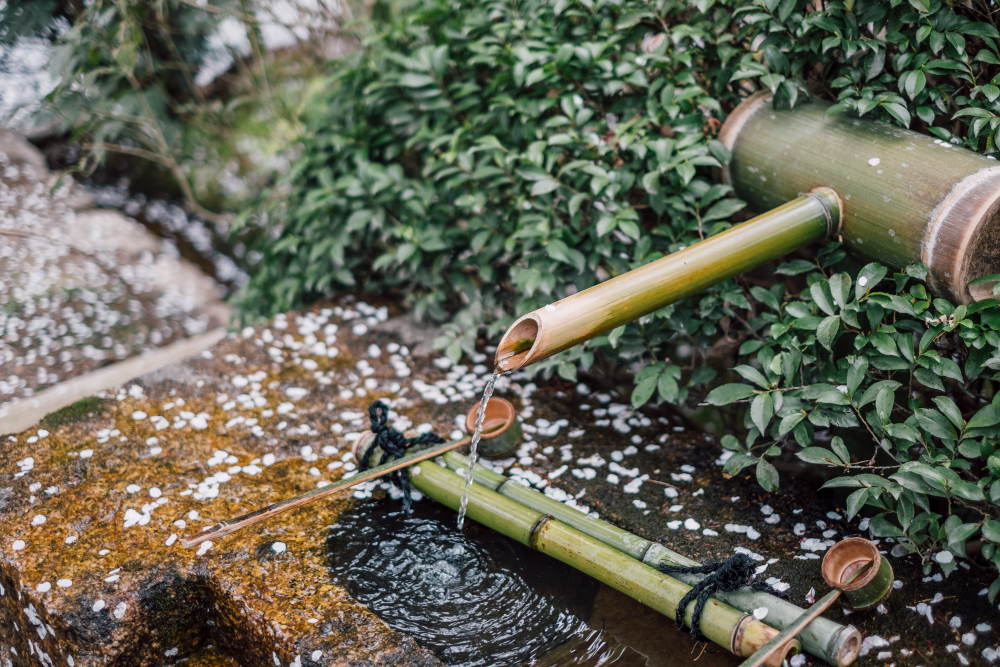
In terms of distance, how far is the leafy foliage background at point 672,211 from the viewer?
229 centimetres

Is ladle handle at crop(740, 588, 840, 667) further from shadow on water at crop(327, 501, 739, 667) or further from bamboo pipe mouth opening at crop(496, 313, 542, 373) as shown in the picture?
bamboo pipe mouth opening at crop(496, 313, 542, 373)

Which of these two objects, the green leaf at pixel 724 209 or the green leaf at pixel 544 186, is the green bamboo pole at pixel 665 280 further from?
the green leaf at pixel 544 186

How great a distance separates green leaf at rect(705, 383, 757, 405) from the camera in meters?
2.47

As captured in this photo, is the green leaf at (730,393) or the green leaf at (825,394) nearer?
the green leaf at (825,394)

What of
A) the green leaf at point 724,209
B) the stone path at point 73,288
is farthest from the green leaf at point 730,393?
the stone path at point 73,288

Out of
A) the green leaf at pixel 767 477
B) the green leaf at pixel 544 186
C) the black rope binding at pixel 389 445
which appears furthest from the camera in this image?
the green leaf at pixel 544 186

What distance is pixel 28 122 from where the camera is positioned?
548 cm

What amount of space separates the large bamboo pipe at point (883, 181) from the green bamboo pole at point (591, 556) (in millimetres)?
1264

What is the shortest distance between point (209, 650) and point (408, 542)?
2.38ft

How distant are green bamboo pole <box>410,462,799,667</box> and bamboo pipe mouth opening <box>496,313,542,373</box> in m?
0.54

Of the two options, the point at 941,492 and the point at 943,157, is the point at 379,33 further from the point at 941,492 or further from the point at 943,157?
the point at 941,492

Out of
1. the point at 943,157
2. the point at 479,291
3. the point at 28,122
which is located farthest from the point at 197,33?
the point at 943,157

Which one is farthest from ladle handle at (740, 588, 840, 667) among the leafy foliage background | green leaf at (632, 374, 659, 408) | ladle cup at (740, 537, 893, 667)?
→ green leaf at (632, 374, 659, 408)

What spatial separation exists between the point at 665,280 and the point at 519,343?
0.50 meters
